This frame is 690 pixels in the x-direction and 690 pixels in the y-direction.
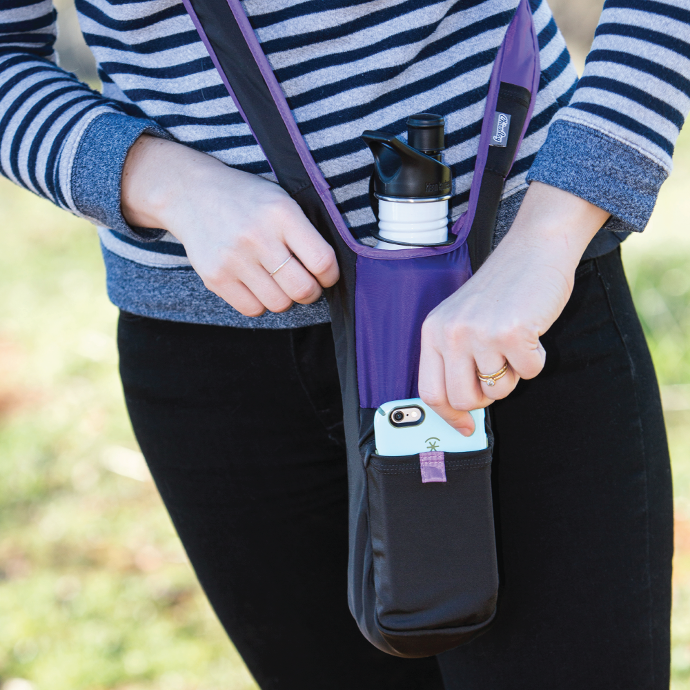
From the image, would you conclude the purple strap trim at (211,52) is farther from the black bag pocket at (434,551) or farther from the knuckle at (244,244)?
the black bag pocket at (434,551)

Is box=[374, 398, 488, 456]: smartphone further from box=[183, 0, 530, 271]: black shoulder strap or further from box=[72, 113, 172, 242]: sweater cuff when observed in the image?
box=[72, 113, 172, 242]: sweater cuff

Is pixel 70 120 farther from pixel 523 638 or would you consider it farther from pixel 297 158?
pixel 523 638

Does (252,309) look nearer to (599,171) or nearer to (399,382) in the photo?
(399,382)

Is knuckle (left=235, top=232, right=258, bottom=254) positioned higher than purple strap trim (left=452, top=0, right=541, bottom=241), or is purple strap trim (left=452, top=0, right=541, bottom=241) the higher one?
purple strap trim (left=452, top=0, right=541, bottom=241)

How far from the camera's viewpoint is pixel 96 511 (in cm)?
249

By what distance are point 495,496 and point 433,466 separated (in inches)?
6.8

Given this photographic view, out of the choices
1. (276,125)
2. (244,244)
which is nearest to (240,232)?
(244,244)

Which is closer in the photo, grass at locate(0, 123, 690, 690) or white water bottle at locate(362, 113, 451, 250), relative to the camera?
white water bottle at locate(362, 113, 451, 250)

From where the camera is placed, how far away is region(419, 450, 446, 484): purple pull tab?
745mm

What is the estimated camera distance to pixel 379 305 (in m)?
0.76

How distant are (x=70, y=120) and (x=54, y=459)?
2117mm

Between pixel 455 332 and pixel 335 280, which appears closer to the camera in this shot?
pixel 455 332

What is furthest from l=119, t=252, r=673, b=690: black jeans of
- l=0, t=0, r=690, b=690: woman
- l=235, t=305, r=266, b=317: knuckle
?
l=235, t=305, r=266, b=317: knuckle

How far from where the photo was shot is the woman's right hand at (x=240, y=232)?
28.9 inches
